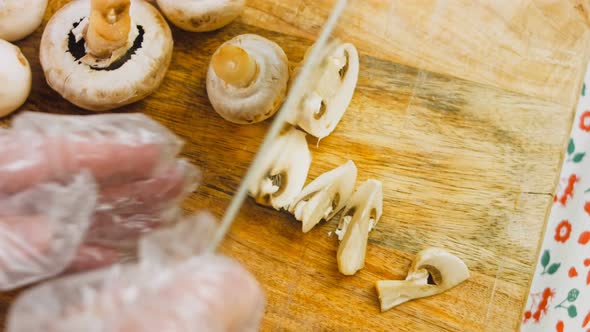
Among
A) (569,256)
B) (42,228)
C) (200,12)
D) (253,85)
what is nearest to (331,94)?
(253,85)

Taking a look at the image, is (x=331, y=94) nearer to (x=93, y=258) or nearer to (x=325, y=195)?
(x=325, y=195)

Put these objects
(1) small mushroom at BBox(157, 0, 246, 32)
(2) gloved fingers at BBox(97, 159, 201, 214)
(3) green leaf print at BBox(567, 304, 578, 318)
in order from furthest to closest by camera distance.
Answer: (3) green leaf print at BBox(567, 304, 578, 318) → (1) small mushroom at BBox(157, 0, 246, 32) → (2) gloved fingers at BBox(97, 159, 201, 214)

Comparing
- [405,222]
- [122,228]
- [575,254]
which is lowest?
[122,228]

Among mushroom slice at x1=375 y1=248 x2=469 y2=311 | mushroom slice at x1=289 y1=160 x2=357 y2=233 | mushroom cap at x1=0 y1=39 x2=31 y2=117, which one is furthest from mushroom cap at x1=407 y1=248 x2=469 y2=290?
mushroom cap at x1=0 y1=39 x2=31 y2=117

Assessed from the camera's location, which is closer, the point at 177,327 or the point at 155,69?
the point at 177,327

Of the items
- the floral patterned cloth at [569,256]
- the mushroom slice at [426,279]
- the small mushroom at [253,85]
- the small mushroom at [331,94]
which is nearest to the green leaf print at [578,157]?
the floral patterned cloth at [569,256]

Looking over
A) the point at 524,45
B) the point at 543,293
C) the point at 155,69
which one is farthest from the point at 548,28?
the point at 155,69

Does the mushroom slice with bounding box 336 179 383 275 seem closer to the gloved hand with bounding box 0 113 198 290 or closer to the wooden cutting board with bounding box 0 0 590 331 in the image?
the wooden cutting board with bounding box 0 0 590 331

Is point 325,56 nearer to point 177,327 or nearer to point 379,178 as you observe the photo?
point 379,178

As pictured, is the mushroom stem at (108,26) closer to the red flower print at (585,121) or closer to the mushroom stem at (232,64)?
the mushroom stem at (232,64)
